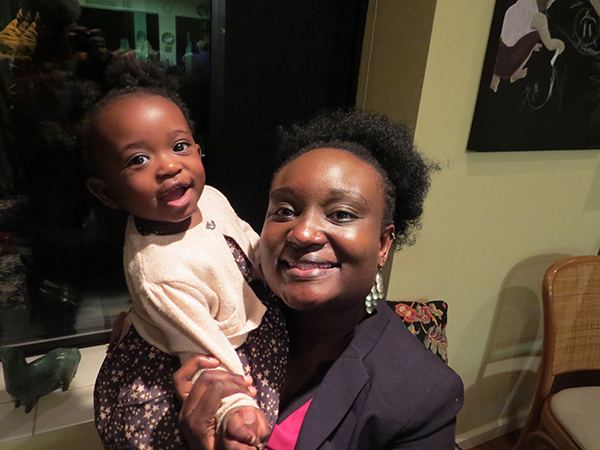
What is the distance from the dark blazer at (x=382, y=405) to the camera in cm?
82

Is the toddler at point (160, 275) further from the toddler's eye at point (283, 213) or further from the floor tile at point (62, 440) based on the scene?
the floor tile at point (62, 440)

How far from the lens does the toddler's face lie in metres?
0.73

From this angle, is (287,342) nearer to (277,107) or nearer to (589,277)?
(277,107)

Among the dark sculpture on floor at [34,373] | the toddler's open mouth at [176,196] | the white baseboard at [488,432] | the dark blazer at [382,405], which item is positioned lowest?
the white baseboard at [488,432]

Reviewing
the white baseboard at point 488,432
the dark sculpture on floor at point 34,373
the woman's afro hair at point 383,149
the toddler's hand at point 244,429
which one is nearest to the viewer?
the toddler's hand at point 244,429

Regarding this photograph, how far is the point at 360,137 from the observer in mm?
882

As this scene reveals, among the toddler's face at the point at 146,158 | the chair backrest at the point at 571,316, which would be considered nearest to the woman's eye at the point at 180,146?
the toddler's face at the point at 146,158

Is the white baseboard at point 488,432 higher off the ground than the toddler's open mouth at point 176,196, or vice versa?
the toddler's open mouth at point 176,196

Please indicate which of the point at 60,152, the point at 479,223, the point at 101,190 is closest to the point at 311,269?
the point at 101,190

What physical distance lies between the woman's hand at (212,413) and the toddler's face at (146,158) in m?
0.29

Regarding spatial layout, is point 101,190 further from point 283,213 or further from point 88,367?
point 88,367

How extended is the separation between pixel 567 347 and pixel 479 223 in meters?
0.61

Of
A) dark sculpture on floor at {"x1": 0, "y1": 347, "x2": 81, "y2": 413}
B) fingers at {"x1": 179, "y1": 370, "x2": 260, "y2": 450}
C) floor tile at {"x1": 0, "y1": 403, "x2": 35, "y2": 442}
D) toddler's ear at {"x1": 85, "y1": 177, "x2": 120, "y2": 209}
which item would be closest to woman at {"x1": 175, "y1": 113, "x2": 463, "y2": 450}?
fingers at {"x1": 179, "y1": 370, "x2": 260, "y2": 450}

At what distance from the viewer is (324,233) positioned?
71cm
